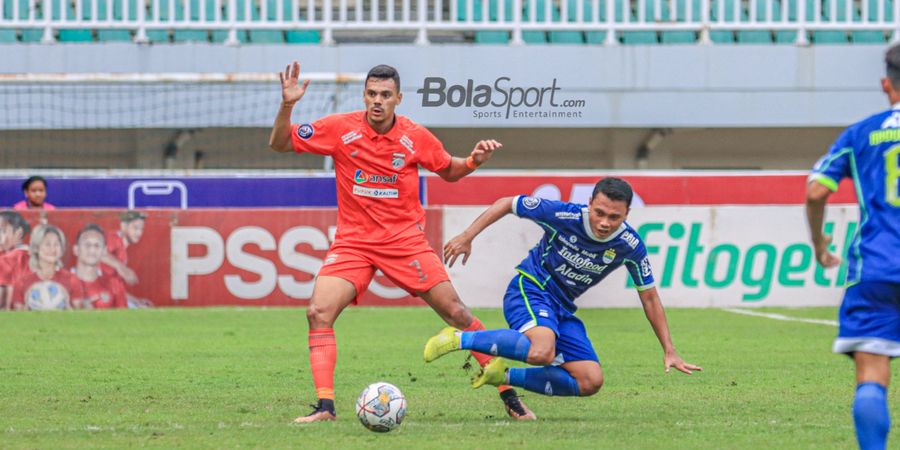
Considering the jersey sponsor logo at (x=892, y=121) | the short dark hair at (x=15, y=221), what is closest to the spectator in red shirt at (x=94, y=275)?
the short dark hair at (x=15, y=221)

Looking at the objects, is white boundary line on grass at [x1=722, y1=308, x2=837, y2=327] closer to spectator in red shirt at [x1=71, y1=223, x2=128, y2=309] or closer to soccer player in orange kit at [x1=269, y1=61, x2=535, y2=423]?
spectator in red shirt at [x1=71, y1=223, x2=128, y2=309]

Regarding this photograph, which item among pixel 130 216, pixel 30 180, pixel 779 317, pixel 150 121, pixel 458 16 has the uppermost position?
pixel 458 16

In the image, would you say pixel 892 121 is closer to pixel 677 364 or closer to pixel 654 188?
pixel 677 364

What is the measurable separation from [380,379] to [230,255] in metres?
7.25

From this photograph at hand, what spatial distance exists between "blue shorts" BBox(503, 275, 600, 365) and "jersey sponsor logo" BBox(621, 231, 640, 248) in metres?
0.54

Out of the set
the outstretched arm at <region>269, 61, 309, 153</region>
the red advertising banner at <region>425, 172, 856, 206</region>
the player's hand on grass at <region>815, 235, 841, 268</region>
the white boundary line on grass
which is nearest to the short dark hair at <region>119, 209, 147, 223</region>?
the red advertising banner at <region>425, 172, 856, 206</region>

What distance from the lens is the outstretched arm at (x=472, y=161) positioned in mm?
7648

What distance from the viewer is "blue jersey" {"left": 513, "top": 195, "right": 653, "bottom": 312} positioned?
7648 mm

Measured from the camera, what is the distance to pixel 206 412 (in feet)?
25.2

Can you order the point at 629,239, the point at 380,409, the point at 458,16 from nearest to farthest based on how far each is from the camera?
1. the point at 380,409
2. the point at 629,239
3. the point at 458,16

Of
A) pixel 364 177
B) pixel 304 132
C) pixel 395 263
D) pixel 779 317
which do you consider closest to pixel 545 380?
pixel 395 263

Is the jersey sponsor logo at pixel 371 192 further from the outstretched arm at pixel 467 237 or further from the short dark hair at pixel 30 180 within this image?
the short dark hair at pixel 30 180

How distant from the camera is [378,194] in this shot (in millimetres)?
7734

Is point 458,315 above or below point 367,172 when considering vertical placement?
below
